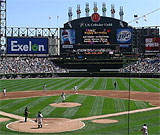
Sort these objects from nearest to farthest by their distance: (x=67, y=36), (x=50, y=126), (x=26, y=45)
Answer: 1. (x=50, y=126)
2. (x=67, y=36)
3. (x=26, y=45)

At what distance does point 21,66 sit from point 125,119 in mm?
64960

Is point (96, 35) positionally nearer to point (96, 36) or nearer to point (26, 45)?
point (96, 36)

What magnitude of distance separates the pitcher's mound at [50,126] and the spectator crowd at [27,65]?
2254 inches

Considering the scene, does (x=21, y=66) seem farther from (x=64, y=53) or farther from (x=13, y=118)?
(x=13, y=118)

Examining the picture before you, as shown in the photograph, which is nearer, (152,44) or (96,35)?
(96,35)

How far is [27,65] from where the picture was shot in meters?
87.2

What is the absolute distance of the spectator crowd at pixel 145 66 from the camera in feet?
278

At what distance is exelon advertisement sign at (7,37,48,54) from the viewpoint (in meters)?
87.1

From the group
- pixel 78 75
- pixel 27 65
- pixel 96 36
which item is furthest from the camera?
pixel 27 65

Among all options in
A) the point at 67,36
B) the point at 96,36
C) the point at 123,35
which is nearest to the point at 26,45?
the point at 67,36

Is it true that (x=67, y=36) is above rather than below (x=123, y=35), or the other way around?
below

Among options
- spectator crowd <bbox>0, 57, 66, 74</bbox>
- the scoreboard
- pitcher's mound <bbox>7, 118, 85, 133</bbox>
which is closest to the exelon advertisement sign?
spectator crowd <bbox>0, 57, 66, 74</bbox>

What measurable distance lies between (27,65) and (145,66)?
1562 inches

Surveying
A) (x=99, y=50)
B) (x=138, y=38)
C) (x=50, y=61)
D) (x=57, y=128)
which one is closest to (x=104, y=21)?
(x=99, y=50)
